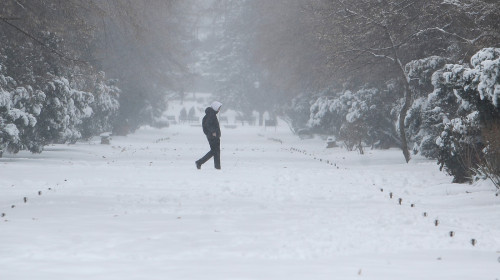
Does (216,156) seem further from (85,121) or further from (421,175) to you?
(85,121)

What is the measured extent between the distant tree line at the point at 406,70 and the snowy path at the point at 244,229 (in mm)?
1417

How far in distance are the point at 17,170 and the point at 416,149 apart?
11.1 metres

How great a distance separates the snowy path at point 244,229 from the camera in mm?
6582

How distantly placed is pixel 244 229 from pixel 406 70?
14.2 meters

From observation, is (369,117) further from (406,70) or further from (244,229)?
(244,229)

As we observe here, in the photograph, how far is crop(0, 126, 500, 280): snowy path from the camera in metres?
6.58

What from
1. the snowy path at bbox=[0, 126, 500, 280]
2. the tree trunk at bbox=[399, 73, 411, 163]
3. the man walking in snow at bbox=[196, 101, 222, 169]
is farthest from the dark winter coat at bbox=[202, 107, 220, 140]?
the tree trunk at bbox=[399, 73, 411, 163]

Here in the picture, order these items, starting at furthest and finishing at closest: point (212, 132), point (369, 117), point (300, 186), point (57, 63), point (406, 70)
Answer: point (369, 117) < point (57, 63) < point (406, 70) < point (212, 132) < point (300, 186)

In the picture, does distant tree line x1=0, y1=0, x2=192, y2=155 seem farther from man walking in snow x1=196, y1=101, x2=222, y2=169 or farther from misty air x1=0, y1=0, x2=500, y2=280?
man walking in snow x1=196, y1=101, x2=222, y2=169

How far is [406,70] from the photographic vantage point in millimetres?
21953

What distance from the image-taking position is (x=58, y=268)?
255 inches

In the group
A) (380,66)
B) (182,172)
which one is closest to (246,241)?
(182,172)

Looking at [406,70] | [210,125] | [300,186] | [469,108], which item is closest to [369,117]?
[406,70]

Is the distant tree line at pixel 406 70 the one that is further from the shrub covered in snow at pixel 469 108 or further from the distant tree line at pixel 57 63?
the distant tree line at pixel 57 63
